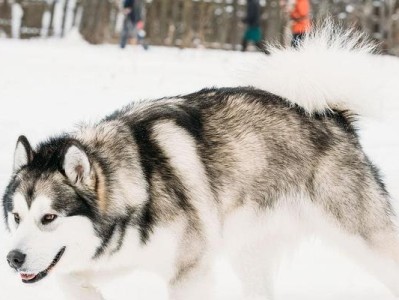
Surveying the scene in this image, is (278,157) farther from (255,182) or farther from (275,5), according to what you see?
(275,5)

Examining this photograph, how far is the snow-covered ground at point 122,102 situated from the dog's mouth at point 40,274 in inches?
34.0

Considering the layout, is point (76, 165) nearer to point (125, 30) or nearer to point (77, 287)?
point (77, 287)

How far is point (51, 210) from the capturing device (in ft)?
10.5

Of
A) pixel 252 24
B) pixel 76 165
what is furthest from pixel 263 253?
pixel 252 24

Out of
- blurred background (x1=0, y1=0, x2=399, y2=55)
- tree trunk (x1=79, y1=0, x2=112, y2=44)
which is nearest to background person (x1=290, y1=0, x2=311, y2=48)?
blurred background (x1=0, y1=0, x2=399, y2=55)

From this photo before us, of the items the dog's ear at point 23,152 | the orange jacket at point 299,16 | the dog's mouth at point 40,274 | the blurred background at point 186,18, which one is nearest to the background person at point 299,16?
the orange jacket at point 299,16

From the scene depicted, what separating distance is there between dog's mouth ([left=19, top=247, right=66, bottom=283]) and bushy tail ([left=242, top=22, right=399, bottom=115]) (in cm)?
146

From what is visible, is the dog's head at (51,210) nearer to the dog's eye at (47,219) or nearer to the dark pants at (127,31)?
the dog's eye at (47,219)

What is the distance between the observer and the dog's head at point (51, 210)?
10.4ft

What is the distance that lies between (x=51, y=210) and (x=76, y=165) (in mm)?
233

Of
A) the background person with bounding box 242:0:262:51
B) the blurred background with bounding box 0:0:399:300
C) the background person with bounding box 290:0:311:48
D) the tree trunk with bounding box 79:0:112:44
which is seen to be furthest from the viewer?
the tree trunk with bounding box 79:0:112:44

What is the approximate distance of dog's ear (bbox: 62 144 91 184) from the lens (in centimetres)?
328

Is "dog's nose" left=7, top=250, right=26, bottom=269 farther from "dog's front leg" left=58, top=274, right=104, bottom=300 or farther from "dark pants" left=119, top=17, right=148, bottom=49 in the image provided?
"dark pants" left=119, top=17, right=148, bottom=49

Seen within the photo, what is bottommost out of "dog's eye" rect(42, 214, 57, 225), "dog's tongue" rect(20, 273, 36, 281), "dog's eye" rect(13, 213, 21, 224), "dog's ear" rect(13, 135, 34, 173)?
"dog's tongue" rect(20, 273, 36, 281)
